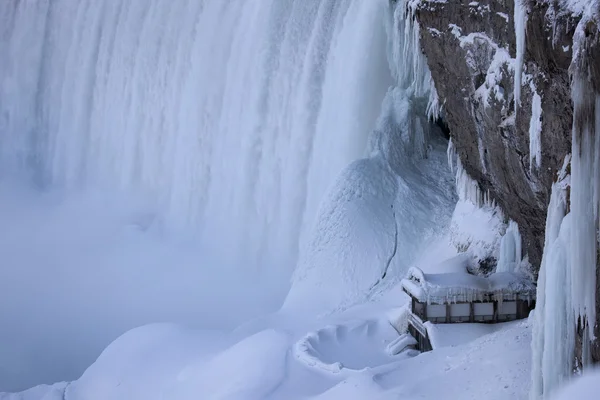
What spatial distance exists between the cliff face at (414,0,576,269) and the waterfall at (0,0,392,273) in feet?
11.4

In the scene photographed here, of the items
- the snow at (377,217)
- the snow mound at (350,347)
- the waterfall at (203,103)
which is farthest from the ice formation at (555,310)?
the waterfall at (203,103)

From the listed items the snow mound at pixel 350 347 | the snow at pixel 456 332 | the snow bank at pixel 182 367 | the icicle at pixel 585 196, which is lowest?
the snow bank at pixel 182 367

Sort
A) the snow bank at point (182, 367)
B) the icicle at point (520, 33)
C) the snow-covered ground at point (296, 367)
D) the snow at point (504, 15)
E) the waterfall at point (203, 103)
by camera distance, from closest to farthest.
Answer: the icicle at point (520, 33) → the snow-covered ground at point (296, 367) → the snow at point (504, 15) → the snow bank at point (182, 367) → the waterfall at point (203, 103)

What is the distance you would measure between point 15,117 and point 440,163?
47.5 feet

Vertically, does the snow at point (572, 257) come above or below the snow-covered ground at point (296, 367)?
above

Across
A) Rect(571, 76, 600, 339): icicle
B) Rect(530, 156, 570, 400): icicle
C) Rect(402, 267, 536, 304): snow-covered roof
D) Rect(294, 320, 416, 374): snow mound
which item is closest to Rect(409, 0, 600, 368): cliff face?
Rect(571, 76, 600, 339): icicle

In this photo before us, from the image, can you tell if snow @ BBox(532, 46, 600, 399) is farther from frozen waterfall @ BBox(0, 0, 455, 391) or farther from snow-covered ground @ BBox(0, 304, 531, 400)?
frozen waterfall @ BBox(0, 0, 455, 391)

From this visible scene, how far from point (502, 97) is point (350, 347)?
3619mm

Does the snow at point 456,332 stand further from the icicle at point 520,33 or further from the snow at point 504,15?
the snow at point 504,15

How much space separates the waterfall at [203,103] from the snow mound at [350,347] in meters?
4.06

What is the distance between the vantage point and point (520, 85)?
21.0ft

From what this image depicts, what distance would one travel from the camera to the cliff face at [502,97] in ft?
18.5

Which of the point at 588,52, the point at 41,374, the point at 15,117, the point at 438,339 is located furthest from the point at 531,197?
the point at 15,117

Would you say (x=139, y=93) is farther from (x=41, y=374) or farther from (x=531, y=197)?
(x=531, y=197)
